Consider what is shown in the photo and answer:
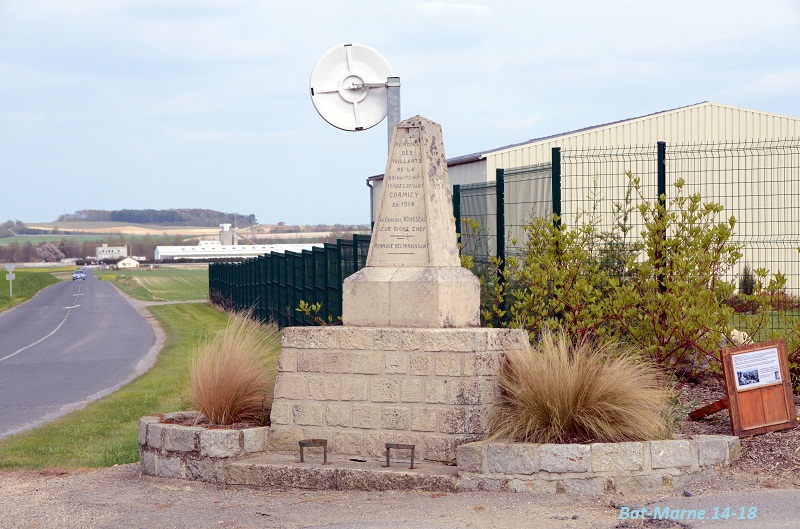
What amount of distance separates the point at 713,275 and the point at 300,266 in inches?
500

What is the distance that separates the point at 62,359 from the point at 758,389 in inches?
730

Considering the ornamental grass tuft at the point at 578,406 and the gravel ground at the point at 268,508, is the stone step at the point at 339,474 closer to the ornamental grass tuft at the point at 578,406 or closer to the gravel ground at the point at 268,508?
the gravel ground at the point at 268,508

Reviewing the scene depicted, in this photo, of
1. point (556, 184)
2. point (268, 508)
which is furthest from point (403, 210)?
point (268, 508)

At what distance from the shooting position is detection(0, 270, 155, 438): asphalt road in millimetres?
14914

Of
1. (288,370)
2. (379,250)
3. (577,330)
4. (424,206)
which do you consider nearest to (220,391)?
(288,370)

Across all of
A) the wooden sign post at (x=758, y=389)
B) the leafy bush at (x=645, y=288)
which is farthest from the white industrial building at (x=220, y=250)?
the wooden sign post at (x=758, y=389)

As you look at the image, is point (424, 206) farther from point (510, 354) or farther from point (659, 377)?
point (659, 377)

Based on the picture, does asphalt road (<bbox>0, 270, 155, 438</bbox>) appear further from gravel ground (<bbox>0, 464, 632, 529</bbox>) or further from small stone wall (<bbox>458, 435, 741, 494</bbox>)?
small stone wall (<bbox>458, 435, 741, 494</bbox>)

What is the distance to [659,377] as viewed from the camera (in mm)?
9180

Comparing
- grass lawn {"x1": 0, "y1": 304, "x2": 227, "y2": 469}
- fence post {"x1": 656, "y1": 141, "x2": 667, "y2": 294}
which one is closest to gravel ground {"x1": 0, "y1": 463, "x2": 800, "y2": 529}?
grass lawn {"x1": 0, "y1": 304, "x2": 227, "y2": 469}

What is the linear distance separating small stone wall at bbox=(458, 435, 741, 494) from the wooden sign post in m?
0.94

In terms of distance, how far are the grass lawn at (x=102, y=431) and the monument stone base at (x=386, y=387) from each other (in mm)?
1822

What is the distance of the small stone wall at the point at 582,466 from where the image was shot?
22.3 ft

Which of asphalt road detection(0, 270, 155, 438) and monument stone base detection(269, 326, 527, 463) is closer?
monument stone base detection(269, 326, 527, 463)
